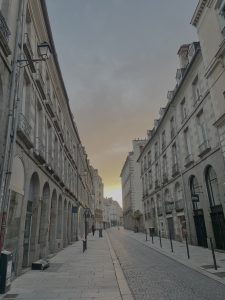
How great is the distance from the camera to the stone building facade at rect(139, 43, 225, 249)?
1447 centimetres

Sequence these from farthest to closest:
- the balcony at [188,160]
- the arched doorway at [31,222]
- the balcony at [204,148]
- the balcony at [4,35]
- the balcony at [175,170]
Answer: the balcony at [175,170] → the balcony at [188,160] → the balcony at [204,148] → the arched doorway at [31,222] → the balcony at [4,35]

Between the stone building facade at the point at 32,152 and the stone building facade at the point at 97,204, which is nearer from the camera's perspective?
the stone building facade at the point at 32,152

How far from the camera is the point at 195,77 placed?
17109mm

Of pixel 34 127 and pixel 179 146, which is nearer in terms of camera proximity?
pixel 34 127

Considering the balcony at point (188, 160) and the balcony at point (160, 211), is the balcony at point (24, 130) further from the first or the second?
the balcony at point (160, 211)

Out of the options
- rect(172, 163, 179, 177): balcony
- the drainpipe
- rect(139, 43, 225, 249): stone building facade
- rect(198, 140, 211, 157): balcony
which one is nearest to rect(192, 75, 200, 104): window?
rect(139, 43, 225, 249): stone building facade

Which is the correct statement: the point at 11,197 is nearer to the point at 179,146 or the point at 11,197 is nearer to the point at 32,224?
the point at 32,224

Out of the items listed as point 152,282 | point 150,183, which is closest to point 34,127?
point 152,282

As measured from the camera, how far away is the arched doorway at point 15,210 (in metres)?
7.84

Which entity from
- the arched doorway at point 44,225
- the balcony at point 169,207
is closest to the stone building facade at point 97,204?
the balcony at point 169,207

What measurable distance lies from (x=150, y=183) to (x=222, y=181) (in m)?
21.1

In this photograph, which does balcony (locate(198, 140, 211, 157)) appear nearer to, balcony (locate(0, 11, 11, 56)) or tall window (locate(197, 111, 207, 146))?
tall window (locate(197, 111, 207, 146))

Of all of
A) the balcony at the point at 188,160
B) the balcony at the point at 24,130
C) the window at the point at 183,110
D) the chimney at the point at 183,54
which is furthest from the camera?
the chimney at the point at 183,54

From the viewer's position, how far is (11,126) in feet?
24.4
